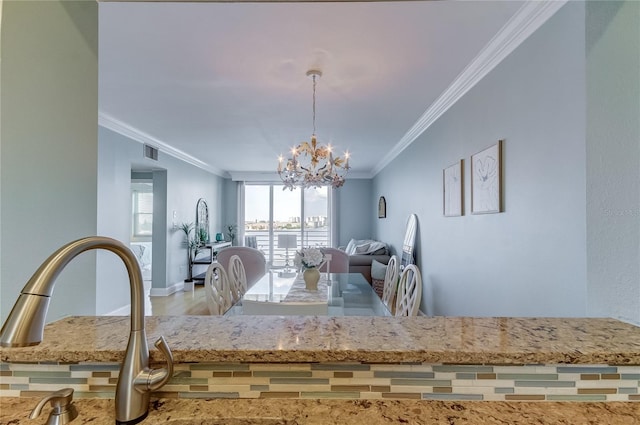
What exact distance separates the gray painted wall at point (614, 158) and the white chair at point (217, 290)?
2.20m

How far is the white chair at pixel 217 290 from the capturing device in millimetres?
2361

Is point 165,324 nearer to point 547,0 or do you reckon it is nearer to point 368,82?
point 547,0

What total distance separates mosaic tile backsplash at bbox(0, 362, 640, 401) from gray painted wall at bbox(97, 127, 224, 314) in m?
3.58

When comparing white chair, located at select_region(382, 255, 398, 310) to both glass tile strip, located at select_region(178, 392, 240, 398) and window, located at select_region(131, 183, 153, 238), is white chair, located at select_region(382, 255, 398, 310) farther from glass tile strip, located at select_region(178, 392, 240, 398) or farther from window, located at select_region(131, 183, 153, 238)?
window, located at select_region(131, 183, 153, 238)

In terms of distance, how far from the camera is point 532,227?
1.74 meters

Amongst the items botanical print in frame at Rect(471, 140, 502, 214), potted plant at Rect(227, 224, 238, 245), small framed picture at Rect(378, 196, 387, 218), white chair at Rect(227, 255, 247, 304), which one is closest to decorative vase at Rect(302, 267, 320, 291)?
white chair at Rect(227, 255, 247, 304)

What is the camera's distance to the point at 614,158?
3.36 ft

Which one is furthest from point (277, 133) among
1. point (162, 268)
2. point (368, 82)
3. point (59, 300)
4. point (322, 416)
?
point (322, 416)

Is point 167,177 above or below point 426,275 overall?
above

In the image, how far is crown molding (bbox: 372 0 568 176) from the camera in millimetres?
1614

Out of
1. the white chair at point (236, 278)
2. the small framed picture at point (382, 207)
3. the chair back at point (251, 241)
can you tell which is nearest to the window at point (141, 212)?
the chair back at point (251, 241)

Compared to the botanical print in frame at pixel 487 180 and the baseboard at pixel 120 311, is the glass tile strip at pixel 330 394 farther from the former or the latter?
the baseboard at pixel 120 311

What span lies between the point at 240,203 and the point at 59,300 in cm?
716

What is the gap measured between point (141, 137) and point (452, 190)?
4.07m
